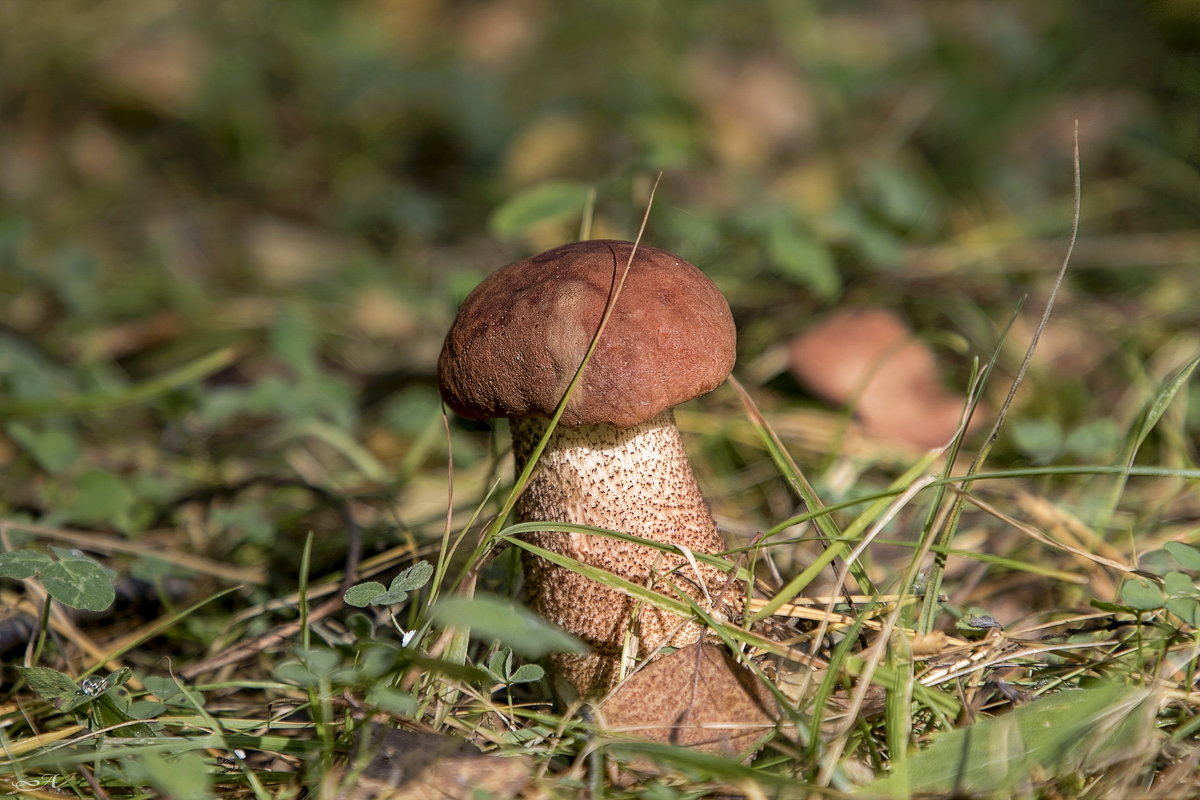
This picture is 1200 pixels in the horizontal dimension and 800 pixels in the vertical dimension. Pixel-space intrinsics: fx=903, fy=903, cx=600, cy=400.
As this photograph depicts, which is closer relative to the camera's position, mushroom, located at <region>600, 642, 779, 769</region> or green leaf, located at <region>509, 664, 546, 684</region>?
mushroom, located at <region>600, 642, 779, 769</region>

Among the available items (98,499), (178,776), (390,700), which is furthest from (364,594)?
(98,499)

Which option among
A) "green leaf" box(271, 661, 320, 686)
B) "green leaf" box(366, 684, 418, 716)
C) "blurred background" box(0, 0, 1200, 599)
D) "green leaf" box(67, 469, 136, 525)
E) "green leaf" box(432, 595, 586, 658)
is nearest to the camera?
"green leaf" box(432, 595, 586, 658)

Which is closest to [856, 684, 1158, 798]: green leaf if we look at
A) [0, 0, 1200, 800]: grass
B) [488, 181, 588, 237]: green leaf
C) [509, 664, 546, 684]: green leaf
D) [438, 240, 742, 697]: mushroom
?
[0, 0, 1200, 800]: grass

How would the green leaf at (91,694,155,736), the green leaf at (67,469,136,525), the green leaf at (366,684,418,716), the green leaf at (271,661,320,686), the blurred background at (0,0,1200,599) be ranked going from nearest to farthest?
1. the green leaf at (366,684,418,716)
2. the green leaf at (271,661,320,686)
3. the green leaf at (91,694,155,736)
4. the green leaf at (67,469,136,525)
5. the blurred background at (0,0,1200,599)

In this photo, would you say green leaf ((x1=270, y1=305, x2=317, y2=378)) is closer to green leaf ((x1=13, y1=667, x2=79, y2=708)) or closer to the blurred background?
the blurred background

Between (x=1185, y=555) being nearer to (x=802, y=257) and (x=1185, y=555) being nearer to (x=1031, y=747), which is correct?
(x=1031, y=747)

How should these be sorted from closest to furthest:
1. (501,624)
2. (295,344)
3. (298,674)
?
(501,624)
(298,674)
(295,344)

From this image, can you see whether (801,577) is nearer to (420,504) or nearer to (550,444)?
(550,444)
